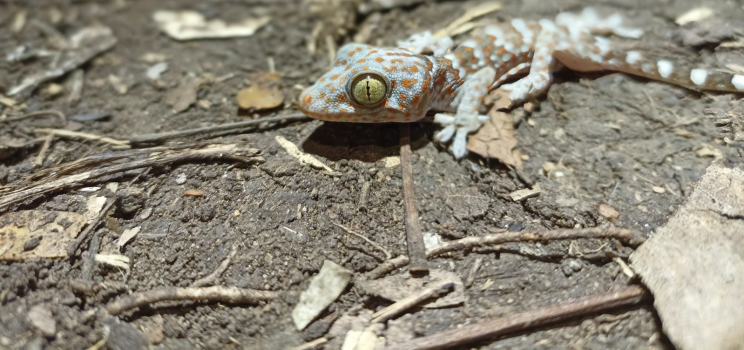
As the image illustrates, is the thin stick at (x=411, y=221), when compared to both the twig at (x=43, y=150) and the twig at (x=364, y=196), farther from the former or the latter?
the twig at (x=43, y=150)

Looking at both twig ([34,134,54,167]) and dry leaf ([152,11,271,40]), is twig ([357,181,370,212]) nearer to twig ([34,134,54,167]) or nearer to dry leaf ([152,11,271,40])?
twig ([34,134,54,167])

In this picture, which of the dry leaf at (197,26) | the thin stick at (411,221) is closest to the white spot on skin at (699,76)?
the thin stick at (411,221)

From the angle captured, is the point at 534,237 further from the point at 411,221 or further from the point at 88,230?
the point at 88,230

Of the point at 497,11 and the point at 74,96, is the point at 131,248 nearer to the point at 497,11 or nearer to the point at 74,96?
the point at 74,96

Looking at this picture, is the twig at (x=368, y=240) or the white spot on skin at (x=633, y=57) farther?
the white spot on skin at (x=633, y=57)

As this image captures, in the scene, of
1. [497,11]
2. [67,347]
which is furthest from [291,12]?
[67,347]

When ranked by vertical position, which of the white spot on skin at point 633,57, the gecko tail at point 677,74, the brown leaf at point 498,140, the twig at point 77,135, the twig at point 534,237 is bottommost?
the twig at point 534,237
